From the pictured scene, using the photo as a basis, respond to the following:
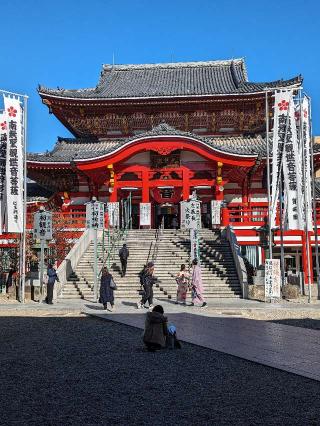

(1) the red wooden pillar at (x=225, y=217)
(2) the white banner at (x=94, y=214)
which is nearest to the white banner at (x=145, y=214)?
(1) the red wooden pillar at (x=225, y=217)

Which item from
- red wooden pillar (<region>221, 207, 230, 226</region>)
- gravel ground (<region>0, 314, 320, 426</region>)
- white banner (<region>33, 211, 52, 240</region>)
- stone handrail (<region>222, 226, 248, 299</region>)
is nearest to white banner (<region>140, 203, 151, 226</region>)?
red wooden pillar (<region>221, 207, 230, 226</region>)

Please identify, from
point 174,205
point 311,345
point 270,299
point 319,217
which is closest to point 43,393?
point 311,345

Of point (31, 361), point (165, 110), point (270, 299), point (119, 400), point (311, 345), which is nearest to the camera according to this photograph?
point (119, 400)

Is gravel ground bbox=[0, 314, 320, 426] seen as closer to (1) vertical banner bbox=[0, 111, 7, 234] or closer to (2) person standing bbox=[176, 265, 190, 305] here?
(2) person standing bbox=[176, 265, 190, 305]

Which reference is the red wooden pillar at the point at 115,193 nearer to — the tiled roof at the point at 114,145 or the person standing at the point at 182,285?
the tiled roof at the point at 114,145

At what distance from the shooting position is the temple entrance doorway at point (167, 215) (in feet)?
97.5

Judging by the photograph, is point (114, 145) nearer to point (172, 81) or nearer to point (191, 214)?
point (172, 81)

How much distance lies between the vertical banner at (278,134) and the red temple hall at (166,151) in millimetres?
5192

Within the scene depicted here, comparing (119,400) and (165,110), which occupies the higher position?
(165,110)

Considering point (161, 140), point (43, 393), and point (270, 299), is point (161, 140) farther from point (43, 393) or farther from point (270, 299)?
point (43, 393)

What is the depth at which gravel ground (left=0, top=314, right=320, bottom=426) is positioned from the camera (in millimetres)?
5078

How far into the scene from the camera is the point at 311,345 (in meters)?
9.34

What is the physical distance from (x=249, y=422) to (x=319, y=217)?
2072 centimetres

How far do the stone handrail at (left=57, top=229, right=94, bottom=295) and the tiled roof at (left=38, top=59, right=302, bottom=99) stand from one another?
32.0 ft
